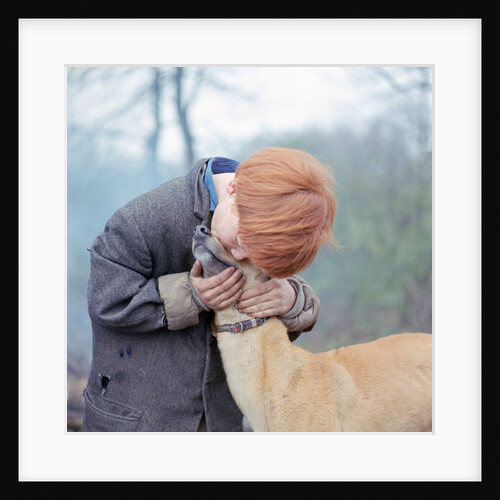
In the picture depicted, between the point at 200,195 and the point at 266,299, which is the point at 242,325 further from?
the point at 200,195

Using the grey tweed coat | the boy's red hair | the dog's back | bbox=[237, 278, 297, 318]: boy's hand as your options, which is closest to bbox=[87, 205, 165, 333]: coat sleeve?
the grey tweed coat

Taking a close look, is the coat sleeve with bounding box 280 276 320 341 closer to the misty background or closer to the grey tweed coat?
the grey tweed coat

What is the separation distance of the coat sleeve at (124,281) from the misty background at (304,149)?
337 millimetres

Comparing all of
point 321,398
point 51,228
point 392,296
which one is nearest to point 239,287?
point 321,398

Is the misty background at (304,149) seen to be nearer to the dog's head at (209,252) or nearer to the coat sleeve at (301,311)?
the coat sleeve at (301,311)

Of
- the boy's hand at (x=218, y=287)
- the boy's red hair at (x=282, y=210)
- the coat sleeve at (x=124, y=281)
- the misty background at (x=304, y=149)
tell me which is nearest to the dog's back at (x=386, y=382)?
the misty background at (x=304, y=149)

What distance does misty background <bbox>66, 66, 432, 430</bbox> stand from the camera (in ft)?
11.7

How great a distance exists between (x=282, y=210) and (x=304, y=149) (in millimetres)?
825

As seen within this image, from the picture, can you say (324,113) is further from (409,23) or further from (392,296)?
(392,296)

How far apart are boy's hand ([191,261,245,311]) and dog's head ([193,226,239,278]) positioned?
0.04 meters

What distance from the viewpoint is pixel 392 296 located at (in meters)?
3.66

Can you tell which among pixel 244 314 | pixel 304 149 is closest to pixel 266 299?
pixel 244 314

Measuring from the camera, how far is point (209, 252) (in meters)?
3.15

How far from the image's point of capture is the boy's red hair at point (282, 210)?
114 inches
